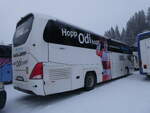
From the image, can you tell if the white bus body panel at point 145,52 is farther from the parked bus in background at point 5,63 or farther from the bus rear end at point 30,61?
the parked bus in background at point 5,63

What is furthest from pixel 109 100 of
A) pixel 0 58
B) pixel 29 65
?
pixel 0 58

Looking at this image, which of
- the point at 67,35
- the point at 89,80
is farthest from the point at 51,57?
the point at 89,80

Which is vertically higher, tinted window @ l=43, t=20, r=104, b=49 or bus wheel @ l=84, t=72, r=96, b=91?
tinted window @ l=43, t=20, r=104, b=49

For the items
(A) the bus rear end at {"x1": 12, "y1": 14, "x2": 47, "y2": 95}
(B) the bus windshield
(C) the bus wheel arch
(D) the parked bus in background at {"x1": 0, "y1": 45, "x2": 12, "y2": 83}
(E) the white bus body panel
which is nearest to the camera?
(A) the bus rear end at {"x1": 12, "y1": 14, "x2": 47, "y2": 95}

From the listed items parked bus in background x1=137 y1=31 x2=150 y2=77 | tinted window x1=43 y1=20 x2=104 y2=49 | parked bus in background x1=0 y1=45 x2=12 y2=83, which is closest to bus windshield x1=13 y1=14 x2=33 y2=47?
tinted window x1=43 y1=20 x2=104 y2=49

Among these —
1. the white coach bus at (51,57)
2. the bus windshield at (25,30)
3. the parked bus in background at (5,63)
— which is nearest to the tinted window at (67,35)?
the white coach bus at (51,57)

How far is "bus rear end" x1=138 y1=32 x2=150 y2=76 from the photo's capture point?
297 inches

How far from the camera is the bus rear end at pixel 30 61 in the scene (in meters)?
3.86

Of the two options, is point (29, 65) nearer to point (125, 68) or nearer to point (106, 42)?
point (106, 42)

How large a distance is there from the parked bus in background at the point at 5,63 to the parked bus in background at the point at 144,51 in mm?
8546

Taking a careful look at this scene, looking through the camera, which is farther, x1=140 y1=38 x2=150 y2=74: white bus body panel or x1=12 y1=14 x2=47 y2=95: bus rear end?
x1=140 y1=38 x2=150 y2=74: white bus body panel

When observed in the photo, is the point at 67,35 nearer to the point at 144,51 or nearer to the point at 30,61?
the point at 30,61

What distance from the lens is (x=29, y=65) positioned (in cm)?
397

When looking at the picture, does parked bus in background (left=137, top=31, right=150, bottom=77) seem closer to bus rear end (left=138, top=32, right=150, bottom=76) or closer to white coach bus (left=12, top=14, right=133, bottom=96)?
bus rear end (left=138, top=32, right=150, bottom=76)
